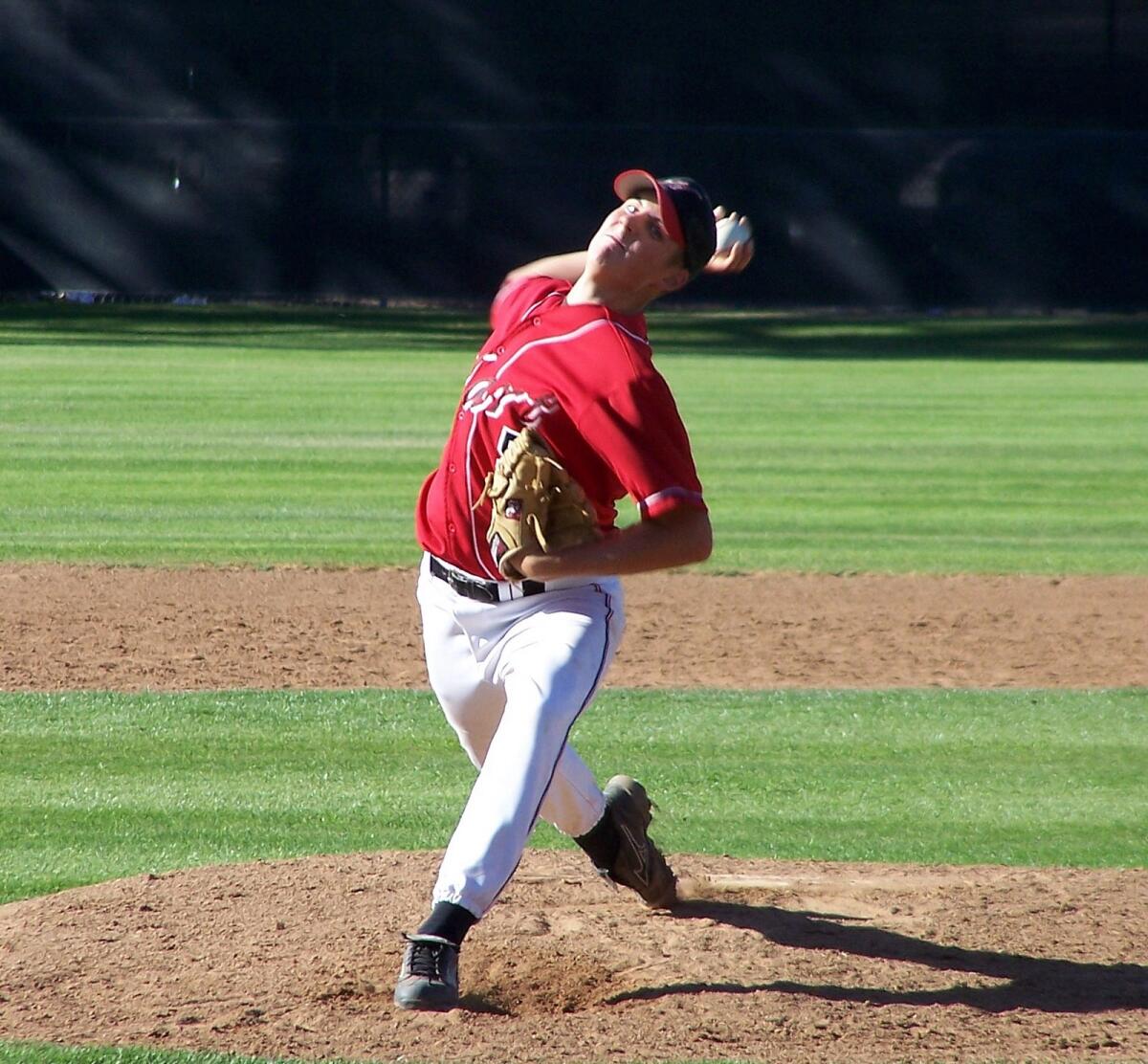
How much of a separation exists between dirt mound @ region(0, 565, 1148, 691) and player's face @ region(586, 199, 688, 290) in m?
3.92

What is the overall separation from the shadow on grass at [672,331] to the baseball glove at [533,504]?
756 inches

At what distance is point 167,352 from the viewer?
Result: 21328mm

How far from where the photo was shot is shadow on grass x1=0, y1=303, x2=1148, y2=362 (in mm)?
23400

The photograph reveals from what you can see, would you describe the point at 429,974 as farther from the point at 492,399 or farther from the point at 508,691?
the point at 492,399

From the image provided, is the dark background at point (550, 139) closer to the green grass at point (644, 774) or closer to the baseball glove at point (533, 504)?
the green grass at point (644, 774)

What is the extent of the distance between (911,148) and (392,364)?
11520 mm

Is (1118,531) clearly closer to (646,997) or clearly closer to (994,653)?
(994,653)

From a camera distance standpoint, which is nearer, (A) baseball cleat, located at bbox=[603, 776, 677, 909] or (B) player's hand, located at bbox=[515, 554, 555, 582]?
(B) player's hand, located at bbox=[515, 554, 555, 582]

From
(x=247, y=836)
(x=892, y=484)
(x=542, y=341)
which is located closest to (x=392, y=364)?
(x=892, y=484)

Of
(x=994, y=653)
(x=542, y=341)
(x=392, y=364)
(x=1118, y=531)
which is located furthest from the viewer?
(x=392, y=364)

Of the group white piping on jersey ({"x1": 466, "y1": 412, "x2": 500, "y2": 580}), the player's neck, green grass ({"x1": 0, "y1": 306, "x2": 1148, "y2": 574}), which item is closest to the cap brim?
the player's neck

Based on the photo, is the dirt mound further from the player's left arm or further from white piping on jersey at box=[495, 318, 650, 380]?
the player's left arm

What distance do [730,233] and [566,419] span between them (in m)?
0.82

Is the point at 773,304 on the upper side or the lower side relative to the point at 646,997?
upper
